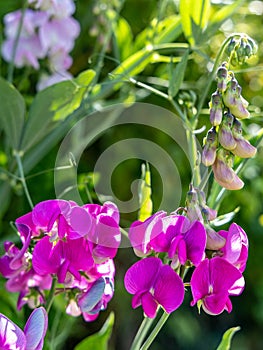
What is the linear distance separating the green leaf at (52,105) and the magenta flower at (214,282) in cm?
40

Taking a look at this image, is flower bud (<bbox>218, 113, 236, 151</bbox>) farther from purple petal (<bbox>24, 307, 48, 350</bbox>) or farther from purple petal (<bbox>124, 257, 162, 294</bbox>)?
purple petal (<bbox>24, 307, 48, 350</bbox>)

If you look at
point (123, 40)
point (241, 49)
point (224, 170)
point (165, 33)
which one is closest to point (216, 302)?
point (224, 170)

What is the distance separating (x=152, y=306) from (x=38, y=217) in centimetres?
15

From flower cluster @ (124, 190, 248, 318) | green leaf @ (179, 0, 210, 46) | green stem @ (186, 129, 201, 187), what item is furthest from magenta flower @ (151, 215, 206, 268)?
green leaf @ (179, 0, 210, 46)

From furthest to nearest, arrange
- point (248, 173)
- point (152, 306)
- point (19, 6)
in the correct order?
1. point (248, 173)
2. point (19, 6)
3. point (152, 306)

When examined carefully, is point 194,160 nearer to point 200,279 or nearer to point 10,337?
point 200,279

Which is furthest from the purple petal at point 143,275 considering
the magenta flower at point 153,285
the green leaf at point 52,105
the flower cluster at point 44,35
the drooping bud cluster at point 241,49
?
the flower cluster at point 44,35

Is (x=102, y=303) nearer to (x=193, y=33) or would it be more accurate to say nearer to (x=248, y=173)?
(x=193, y=33)

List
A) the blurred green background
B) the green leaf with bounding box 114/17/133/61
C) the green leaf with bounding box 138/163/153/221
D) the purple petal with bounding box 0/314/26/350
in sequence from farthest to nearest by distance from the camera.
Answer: the blurred green background
the green leaf with bounding box 114/17/133/61
the green leaf with bounding box 138/163/153/221
the purple petal with bounding box 0/314/26/350

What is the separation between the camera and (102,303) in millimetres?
757

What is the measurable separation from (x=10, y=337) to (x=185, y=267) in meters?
0.19

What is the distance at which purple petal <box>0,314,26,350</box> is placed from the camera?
61 centimetres

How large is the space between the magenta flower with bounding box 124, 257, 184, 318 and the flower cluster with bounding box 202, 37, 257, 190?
0.11 metres

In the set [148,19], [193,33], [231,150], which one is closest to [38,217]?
[231,150]
